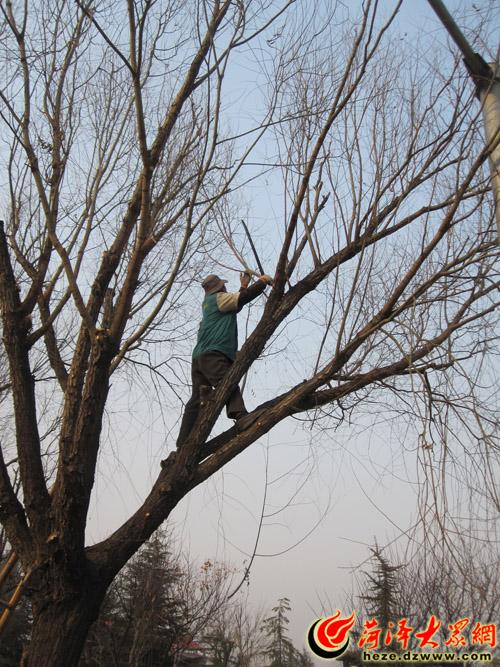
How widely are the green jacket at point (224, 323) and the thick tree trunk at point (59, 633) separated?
1.67 m

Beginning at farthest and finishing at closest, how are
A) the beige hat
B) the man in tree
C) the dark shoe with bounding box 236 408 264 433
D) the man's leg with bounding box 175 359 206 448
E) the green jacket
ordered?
1. the beige hat
2. the green jacket
3. the man in tree
4. the man's leg with bounding box 175 359 206 448
5. the dark shoe with bounding box 236 408 264 433

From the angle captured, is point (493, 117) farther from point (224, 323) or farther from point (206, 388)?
point (206, 388)

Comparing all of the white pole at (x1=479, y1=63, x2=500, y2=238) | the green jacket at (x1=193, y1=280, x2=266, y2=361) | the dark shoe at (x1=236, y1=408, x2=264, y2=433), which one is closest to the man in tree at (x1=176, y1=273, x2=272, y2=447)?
the green jacket at (x1=193, y1=280, x2=266, y2=361)

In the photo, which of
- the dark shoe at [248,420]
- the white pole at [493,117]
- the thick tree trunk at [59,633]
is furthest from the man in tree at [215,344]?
the white pole at [493,117]

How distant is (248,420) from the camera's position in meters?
3.42

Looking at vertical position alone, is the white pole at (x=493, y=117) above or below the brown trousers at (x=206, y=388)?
above

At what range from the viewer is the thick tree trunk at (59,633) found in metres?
2.71

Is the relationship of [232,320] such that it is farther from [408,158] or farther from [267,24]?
[267,24]

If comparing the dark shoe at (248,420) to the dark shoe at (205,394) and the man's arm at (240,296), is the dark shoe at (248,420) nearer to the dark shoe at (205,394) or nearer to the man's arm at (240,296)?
the dark shoe at (205,394)

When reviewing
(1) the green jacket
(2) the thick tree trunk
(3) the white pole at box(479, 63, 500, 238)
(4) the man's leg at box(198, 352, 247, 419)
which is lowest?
(2) the thick tree trunk

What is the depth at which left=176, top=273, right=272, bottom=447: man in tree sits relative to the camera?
380cm

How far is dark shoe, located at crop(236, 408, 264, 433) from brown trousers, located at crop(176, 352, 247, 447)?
0.38 feet

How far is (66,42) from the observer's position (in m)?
4.07

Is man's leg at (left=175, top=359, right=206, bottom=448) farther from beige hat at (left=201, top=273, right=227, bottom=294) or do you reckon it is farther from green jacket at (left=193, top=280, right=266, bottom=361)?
beige hat at (left=201, top=273, right=227, bottom=294)
